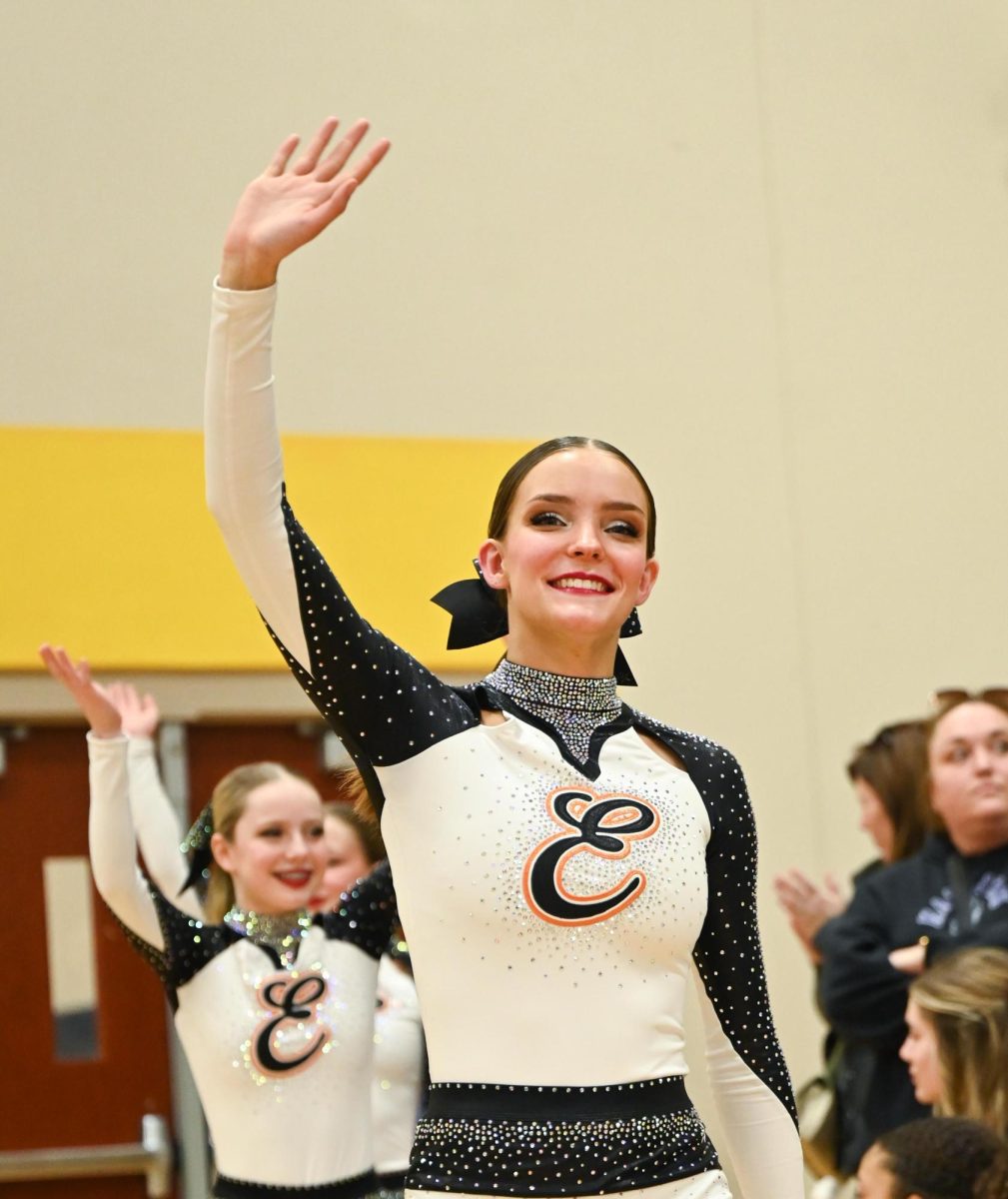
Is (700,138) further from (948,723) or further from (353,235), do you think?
(948,723)

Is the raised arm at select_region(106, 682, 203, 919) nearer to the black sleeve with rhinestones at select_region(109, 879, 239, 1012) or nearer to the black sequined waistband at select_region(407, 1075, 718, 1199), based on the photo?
the black sleeve with rhinestones at select_region(109, 879, 239, 1012)

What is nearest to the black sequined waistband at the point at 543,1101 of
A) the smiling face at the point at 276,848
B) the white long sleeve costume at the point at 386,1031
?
the smiling face at the point at 276,848

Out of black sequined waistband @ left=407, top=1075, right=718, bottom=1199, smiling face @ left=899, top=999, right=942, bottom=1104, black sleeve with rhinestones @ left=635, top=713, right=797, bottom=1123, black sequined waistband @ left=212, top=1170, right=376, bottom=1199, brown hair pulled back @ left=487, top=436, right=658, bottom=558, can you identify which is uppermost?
brown hair pulled back @ left=487, top=436, right=658, bottom=558

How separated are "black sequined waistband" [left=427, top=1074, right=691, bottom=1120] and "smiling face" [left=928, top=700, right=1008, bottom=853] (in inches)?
92.0

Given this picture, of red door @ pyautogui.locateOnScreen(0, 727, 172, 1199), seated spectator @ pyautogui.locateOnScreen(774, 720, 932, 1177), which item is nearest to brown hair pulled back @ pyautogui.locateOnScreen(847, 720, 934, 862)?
seated spectator @ pyautogui.locateOnScreen(774, 720, 932, 1177)

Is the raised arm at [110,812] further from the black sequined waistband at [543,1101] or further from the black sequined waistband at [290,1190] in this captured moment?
the black sequined waistband at [543,1101]

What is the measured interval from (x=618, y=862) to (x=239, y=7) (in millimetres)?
4802

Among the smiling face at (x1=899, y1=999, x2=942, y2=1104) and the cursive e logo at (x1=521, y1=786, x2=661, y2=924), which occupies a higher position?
the cursive e logo at (x1=521, y1=786, x2=661, y2=924)

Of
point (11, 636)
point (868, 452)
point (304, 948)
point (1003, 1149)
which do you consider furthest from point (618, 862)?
point (868, 452)

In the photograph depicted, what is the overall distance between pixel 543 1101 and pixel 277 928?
1932mm

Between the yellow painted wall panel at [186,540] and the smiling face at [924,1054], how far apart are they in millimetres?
2636

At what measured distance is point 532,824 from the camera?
191 cm

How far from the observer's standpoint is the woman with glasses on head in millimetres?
1807

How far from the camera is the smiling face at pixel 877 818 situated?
465cm
